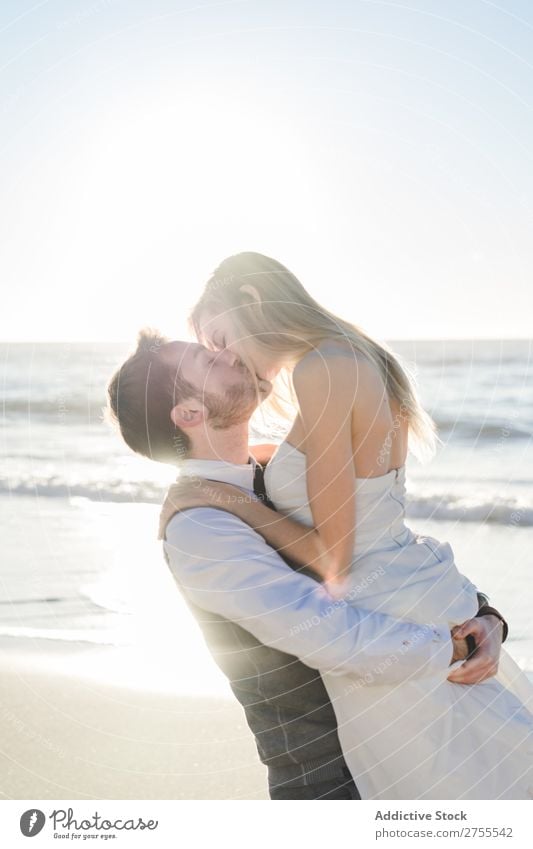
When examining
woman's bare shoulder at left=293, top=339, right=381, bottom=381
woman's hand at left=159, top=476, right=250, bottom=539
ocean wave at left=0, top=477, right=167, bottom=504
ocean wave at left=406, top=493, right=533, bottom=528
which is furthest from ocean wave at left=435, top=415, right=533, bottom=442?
woman's hand at left=159, top=476, right=250, bottom=539

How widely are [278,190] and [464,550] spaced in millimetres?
6033

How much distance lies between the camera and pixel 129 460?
57.5ft

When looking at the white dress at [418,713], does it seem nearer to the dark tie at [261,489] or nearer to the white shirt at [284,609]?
the white shirt at [284,609]

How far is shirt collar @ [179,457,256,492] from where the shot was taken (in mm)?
3982

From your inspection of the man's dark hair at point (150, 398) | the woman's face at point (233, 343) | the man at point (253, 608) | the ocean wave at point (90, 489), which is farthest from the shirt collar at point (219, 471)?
the ocean wave at point (90, 489)

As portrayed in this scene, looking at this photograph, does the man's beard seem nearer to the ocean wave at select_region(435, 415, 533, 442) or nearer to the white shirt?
the white shirt

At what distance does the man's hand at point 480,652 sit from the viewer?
380cm

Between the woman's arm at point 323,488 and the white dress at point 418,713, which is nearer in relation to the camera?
the white dress at point 418,713

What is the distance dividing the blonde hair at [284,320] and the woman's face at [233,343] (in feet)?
0.06

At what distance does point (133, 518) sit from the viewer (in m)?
12.3

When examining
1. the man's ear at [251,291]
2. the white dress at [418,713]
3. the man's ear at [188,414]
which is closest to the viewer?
the white dress at [418,713]

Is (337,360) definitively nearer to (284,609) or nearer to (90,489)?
(284,609)
